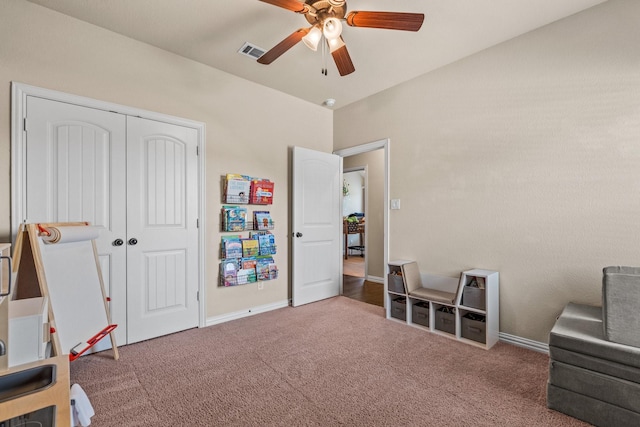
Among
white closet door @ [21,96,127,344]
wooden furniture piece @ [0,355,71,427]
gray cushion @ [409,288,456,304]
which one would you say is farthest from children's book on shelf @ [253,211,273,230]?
wooden furniture piece @ [0,355,71,427]

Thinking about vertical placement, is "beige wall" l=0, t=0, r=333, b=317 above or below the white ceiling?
below

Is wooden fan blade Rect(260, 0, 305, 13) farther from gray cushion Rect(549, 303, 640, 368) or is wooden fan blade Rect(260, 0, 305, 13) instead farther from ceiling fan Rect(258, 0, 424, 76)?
gray cushion Rect(549, 303, 640, 368)

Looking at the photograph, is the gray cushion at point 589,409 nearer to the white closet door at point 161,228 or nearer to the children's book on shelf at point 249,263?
the children's book on shelf at point 249,263

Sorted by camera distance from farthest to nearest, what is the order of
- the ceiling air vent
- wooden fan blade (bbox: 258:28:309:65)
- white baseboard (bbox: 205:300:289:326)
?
white baseboard (bbox: 205:300:289:326) → the ceiling air vent → wooden fan blade (bbox: 258:28:309:65)

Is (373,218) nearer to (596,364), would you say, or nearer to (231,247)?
(231,247)

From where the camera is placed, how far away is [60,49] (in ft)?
7.61

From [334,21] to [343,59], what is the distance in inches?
11.7

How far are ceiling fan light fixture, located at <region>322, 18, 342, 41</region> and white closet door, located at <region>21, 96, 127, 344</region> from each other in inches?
74.5

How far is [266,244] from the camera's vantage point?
11.3ft

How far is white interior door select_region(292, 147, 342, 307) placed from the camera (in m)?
3.73

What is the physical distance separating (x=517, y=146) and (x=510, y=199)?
463mm

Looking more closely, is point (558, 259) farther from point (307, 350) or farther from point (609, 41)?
point (307, 350)

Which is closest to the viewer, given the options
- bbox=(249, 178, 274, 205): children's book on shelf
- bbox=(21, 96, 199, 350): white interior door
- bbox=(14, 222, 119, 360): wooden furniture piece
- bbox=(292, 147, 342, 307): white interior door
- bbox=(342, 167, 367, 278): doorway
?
bbox=(14, 222, 119, 360): wooden furniture piece

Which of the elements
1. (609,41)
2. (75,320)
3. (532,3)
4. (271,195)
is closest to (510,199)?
(609,41)
